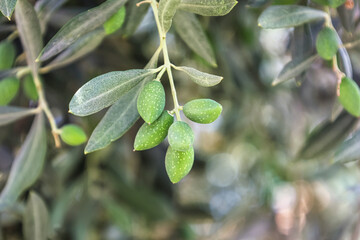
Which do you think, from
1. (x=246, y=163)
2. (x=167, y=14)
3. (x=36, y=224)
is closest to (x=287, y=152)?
A: (x=246, y=163)

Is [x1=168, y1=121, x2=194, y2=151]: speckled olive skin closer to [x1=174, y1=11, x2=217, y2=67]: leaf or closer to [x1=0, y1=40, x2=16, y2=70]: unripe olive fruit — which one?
[x1=174, y1=11, x2=217, y2=67]: leaf

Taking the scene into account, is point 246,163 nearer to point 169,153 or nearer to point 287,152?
point 287,152

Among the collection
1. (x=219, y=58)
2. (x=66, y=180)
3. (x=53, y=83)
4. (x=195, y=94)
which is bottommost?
(x=195, y=94)

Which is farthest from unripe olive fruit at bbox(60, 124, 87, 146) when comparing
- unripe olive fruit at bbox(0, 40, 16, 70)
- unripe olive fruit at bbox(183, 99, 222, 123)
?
unripe olive fruit at bbox(183, 99, 222, 123)

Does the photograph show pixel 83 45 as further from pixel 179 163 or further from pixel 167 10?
pixel 179 163

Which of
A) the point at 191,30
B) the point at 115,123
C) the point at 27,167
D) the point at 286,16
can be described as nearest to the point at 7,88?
the point at 27,167
